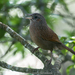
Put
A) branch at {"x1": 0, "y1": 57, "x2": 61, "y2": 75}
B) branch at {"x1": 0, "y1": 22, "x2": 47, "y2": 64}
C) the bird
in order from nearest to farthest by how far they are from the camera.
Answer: branch at {"x1": 0, "y1": 57, "x2": 61, "y2": 75} → branch at {"x1": 0, "y1": 22, "x2": 47, "y2": 64} → the bird

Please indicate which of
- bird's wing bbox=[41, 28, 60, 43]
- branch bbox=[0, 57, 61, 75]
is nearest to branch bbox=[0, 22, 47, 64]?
branch bbox=[0, 57, 61, 75]

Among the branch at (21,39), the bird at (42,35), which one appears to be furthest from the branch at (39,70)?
the bird at (42,35)

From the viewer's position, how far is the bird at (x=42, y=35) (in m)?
3.41

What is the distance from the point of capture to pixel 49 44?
358 centimetres

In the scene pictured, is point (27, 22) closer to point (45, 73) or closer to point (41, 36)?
point (41, 36)

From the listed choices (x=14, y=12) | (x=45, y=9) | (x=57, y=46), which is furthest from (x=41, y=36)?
(x=14, y=12)

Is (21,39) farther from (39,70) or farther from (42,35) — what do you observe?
(39,70)

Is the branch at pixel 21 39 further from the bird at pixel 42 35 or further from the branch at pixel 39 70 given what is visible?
the bird at pixel 42 35

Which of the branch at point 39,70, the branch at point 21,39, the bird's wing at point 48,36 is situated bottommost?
the branch at point 39,70

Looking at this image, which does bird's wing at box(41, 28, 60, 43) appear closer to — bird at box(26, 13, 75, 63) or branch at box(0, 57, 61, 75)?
bird at box(26, 13, 75, 63)

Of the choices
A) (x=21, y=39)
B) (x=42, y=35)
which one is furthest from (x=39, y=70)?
(x=42, y=35)

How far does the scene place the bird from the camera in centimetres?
341

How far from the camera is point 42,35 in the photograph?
342 centimetres

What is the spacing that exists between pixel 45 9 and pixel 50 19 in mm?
416
